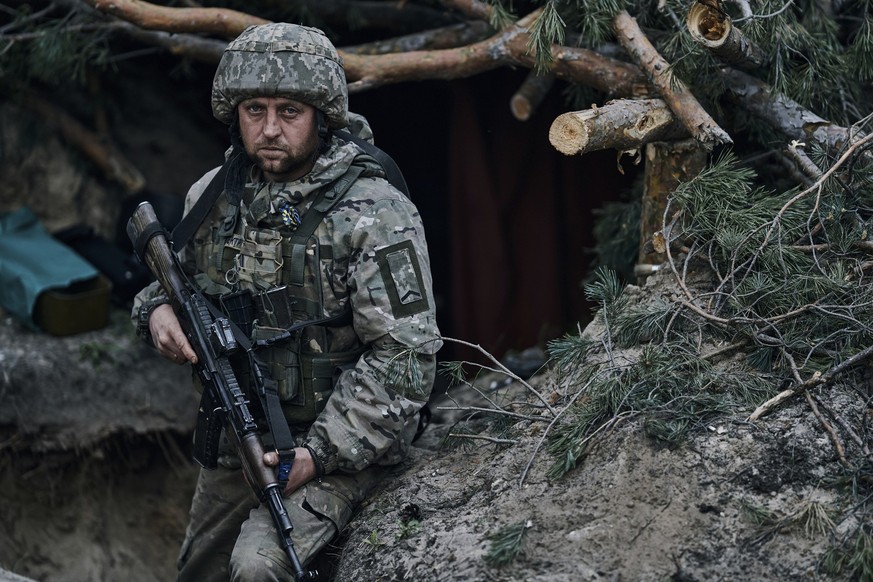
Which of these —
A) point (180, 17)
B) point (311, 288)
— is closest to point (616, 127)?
point (311, 288)

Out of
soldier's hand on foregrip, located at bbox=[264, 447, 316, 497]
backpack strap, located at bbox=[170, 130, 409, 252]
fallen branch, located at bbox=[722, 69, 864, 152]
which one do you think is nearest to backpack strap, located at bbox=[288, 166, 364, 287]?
backpack strap, located at bbox=[170, 130, 409, 252]

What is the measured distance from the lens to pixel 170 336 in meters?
3.53

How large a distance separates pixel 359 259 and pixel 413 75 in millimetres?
1421

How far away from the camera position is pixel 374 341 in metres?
3.34

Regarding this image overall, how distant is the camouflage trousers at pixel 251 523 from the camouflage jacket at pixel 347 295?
113 millimetres

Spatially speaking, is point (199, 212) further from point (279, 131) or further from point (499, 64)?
point (499, 64)

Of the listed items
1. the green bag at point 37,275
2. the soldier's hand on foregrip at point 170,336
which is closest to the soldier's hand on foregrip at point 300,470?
the soldier's hand on foregrip at point 170,336

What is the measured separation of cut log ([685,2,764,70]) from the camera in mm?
3512

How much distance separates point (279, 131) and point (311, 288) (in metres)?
0.52

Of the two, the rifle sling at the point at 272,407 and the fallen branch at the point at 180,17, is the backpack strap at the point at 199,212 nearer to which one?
→ the rifle sling at the point at 272,407

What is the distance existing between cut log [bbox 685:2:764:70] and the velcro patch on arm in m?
1.26

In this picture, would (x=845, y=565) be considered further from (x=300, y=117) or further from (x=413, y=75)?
(x=413, y=75)

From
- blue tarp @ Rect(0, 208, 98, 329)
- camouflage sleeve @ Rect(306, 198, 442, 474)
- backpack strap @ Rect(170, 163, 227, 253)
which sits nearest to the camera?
camouflage sleeve @ Rect(306, 198, 442, 474)

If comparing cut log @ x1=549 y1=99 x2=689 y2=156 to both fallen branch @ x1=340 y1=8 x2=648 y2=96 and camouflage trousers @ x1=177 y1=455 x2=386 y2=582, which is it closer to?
fallen branch @ x1=340 y1=8 x2=648 y2=96
